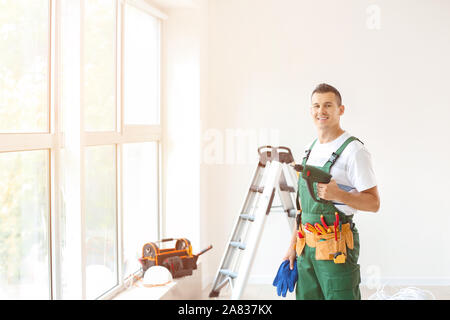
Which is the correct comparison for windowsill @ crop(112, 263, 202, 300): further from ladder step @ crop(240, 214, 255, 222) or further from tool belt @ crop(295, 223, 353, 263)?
tool belt @ crop(295, 223, 353, 263)

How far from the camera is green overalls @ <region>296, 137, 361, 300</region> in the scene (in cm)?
242

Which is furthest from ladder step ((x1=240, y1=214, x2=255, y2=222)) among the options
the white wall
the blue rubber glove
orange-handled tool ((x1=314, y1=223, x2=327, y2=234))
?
the white wall

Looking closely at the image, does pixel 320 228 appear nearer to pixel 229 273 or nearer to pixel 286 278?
pixel 286 278

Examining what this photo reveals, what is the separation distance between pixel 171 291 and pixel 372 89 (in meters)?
2.36

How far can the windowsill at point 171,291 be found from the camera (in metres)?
2.95

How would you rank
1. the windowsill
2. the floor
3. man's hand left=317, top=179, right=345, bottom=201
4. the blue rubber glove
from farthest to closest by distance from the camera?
the floor → the windowsill → the blue rubber glove → man's hand left=317, top=179, right=345, bottom=201

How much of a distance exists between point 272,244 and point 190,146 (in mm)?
1131

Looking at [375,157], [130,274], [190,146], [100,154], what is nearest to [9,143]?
[100,154]

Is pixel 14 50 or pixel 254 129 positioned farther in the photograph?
pixel 254 129

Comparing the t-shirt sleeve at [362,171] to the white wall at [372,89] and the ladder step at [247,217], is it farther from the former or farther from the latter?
the white wall at [372,89]

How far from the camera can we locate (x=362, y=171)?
240cm

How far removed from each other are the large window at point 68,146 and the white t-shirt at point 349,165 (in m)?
1.24

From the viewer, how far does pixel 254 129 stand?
4.17 m
